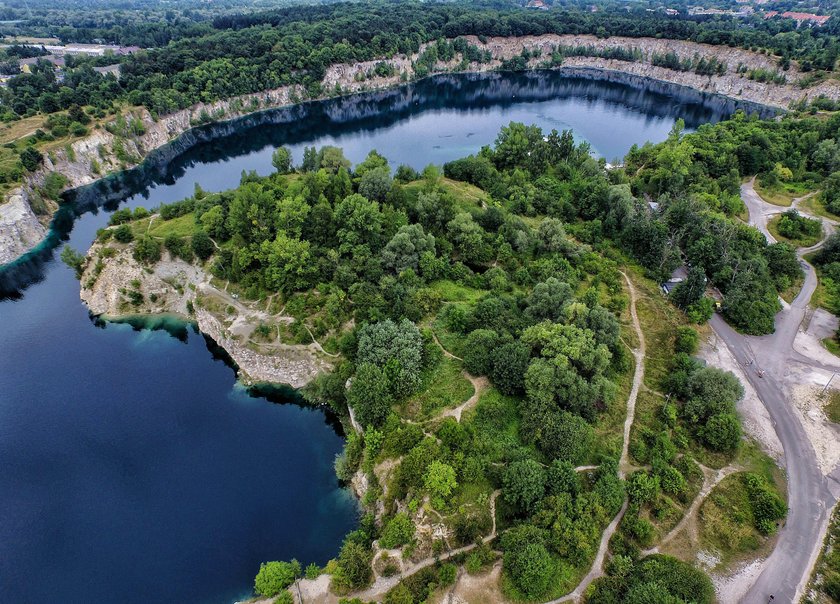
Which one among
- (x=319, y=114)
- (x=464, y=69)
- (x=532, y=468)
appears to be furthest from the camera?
(x=464, y=69)

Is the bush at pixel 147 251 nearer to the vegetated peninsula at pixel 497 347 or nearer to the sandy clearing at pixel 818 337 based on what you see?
the vegetated peninsula at pixel 497 347

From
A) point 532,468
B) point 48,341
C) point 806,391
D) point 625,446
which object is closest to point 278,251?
point 48,341

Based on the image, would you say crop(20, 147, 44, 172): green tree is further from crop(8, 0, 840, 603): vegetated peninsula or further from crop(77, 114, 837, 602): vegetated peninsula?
crop(77, 114, 837, 602): vegetated peninsula

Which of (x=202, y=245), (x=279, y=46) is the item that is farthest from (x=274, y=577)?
(x=279, y=46)

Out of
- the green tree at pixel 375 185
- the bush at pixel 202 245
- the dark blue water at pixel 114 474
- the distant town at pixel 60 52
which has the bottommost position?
the dark blue water at pixel 114 474

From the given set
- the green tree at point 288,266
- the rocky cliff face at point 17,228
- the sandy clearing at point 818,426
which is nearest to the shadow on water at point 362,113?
the rocky cliff face at point 17,228

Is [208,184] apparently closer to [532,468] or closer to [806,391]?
[532,468]

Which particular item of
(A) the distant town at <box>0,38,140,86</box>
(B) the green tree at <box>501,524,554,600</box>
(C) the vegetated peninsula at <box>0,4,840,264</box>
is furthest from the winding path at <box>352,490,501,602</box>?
(A) the distant town at <box>0,38,140,86</box>
